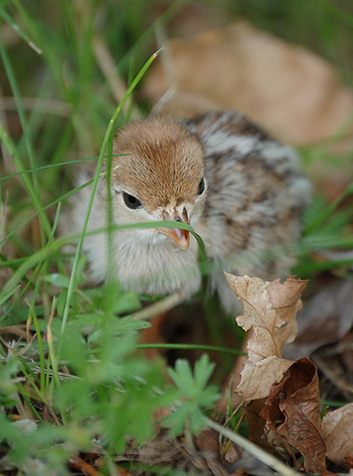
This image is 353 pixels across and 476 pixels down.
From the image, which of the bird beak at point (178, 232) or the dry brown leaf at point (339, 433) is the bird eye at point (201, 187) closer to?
the bird beak at point (178, 232)

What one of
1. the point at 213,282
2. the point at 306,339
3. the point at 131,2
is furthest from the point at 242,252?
the point at 131,2

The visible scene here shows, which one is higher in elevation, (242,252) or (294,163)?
(294,163)

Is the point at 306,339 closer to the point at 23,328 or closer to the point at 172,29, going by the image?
the point at 23,328

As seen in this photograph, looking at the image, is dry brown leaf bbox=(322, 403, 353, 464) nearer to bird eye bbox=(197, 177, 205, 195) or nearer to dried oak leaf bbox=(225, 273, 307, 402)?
dried oak leaf bbox=(225, 273, 307, 402)

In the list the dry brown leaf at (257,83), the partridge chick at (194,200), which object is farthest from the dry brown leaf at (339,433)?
the dry brown leaf at (257,83)

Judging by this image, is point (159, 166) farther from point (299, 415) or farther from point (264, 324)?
point (299, 415)

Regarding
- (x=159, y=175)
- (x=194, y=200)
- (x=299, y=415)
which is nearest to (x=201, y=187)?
(x=194, y=200)
